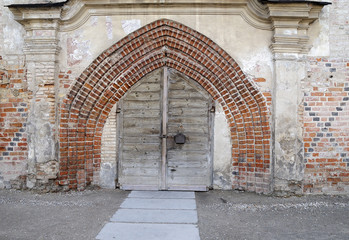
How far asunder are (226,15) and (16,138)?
4.78 m

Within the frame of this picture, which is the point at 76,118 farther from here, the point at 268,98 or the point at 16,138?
the point at 268,98

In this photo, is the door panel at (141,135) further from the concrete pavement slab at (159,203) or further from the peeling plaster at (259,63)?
the peeling plaster at (259,63)

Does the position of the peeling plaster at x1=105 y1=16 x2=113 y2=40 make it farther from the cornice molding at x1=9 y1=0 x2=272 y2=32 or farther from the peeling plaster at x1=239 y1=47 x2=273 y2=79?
the peeling plaster at x1=239 y1=47 x2=273 y2=79

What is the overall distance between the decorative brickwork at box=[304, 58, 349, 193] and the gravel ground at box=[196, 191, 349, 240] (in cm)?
35

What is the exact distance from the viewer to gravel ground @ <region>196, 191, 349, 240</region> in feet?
12.3

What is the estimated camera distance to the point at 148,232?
3787 millimetres

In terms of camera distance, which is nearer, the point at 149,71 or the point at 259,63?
the point at 259,63

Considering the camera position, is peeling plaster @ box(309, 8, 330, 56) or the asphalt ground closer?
the asphalt ground

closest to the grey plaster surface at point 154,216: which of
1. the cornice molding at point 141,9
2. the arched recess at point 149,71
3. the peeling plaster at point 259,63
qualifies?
the arched recess at point 149,71

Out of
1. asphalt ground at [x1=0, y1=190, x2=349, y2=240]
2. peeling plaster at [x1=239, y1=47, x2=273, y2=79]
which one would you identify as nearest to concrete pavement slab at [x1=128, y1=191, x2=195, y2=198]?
asphalt ground at [x1=0, y1=190, x2=349, y2=240]

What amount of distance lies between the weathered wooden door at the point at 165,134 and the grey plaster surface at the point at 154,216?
1.43m

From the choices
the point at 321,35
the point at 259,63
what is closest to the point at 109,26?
the point at 259,63

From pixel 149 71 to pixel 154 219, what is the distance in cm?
305

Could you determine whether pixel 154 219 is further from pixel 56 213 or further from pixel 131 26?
pixel 131 26
